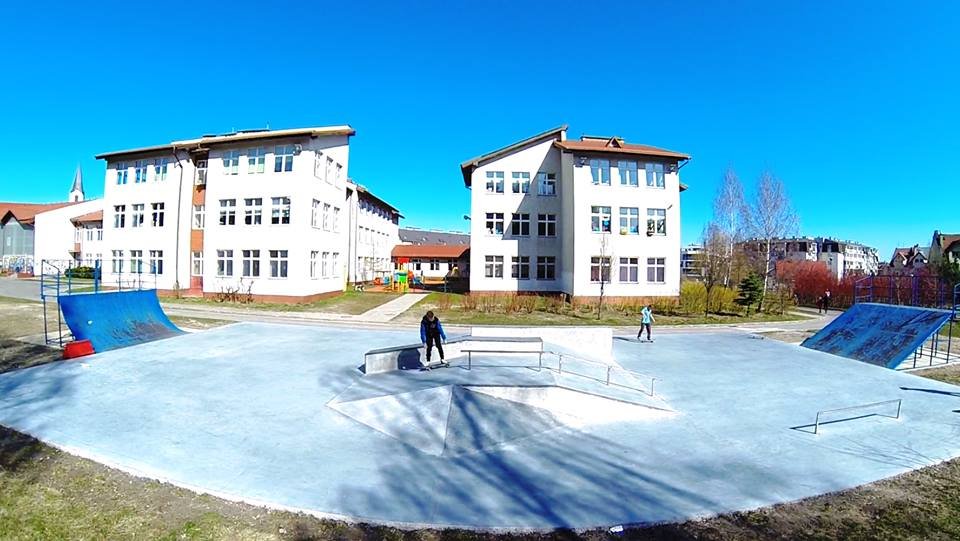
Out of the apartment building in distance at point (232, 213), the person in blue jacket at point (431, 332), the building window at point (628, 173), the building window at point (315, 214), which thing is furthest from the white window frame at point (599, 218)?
the person in blue jacket at point (431, 332)

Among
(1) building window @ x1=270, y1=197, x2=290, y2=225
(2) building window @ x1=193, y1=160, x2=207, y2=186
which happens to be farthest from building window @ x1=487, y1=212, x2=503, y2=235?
(2) building window @ x1=193, y1=160, x2=207, y2=186

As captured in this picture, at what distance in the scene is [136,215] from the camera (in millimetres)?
34094

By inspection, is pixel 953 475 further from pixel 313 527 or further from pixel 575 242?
pixel 575 242

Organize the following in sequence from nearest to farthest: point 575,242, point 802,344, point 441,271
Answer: point 802,344 → point 575,242 → point 441,271

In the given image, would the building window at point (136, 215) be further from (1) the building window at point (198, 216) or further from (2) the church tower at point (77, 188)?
(2) the church tower at point (77, 188)

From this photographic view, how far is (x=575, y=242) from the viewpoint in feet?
106

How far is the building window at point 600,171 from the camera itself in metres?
33.1

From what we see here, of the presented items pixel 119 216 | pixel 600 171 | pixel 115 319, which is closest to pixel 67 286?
pixel 115 319

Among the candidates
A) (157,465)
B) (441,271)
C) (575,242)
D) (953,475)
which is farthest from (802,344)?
(441,271)

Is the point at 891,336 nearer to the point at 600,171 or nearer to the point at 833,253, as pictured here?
the point at 600,171

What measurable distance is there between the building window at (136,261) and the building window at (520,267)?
2667cm

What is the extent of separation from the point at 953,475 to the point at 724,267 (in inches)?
1401

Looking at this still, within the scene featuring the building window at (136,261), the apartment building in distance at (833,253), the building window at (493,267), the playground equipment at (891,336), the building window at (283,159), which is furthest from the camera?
the apartment building in distance at (833,253)

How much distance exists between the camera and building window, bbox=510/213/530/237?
35.6 meters
